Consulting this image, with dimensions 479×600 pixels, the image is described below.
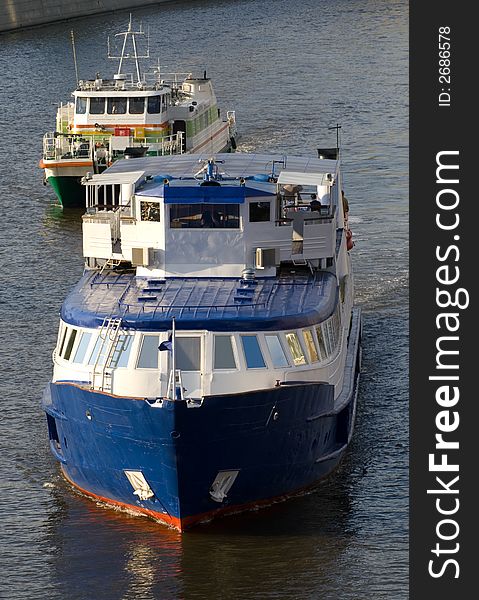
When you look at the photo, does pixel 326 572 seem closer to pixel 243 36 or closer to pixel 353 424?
pixel 353 424

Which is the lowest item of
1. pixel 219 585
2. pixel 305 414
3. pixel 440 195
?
pixel 219 585

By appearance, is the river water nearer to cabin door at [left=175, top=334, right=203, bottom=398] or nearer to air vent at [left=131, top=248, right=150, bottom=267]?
cabin door at [left=175, top=334, right=203, bottom=398]

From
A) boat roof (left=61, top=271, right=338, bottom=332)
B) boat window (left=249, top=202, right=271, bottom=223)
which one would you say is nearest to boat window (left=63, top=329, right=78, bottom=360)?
boat roof (left=61, top=271, right=338, bottom=332)

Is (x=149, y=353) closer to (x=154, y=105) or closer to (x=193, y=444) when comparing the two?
(x=193, y=444)

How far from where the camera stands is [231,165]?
49.9 metres

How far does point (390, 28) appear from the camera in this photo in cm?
14400

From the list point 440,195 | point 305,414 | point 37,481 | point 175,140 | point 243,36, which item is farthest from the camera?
point 243,36

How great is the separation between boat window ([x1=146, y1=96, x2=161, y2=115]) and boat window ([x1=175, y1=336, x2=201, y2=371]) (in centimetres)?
4167

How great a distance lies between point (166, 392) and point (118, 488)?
3053 millimetres

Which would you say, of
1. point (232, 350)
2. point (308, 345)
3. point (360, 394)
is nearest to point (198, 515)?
point (232, 350)

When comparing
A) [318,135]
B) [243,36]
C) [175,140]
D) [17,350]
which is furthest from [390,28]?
[17,350]

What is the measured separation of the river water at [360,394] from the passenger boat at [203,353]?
900 mm

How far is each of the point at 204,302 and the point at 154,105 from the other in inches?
1586

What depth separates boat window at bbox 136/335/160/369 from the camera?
3950cm
